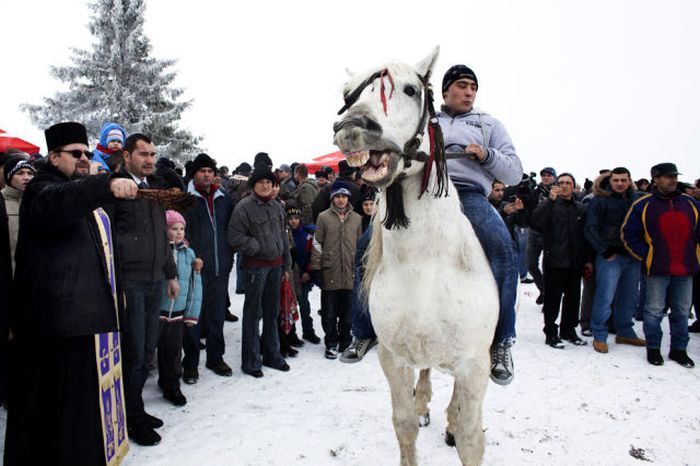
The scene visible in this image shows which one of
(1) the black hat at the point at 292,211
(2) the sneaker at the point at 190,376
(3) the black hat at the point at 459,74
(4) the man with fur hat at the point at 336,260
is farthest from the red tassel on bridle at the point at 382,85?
(1) the black hat at the point at 292,211

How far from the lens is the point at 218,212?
5.63 meters

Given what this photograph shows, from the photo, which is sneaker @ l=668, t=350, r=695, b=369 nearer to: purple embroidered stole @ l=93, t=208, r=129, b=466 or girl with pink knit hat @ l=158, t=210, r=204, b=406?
girl with pink knit hat @ l=158, t=210, r=204, b=406

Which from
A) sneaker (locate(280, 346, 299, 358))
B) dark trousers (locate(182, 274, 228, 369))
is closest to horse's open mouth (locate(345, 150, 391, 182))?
dark trousers (locate(182, 274, 228, 369))

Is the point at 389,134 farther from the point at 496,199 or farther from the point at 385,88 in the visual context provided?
the point at 496,199

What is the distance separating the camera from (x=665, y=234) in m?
5.91

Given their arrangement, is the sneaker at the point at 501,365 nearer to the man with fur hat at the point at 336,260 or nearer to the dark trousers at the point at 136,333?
the dark trousers at the point at 136,333

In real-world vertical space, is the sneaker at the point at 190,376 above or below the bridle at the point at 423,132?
below

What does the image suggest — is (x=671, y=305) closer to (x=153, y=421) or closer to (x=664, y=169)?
(x=664, y=169)

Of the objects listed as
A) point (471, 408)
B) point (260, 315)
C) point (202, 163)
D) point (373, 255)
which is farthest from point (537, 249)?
point (373, 255)

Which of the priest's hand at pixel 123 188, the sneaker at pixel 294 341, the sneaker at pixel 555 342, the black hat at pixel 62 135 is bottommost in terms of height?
the sneaker at pixel 555 342

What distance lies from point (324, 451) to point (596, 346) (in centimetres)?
474

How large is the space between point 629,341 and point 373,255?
5.96 m

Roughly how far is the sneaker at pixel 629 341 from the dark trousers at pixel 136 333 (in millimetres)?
6698

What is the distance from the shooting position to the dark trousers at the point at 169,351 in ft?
15.3
